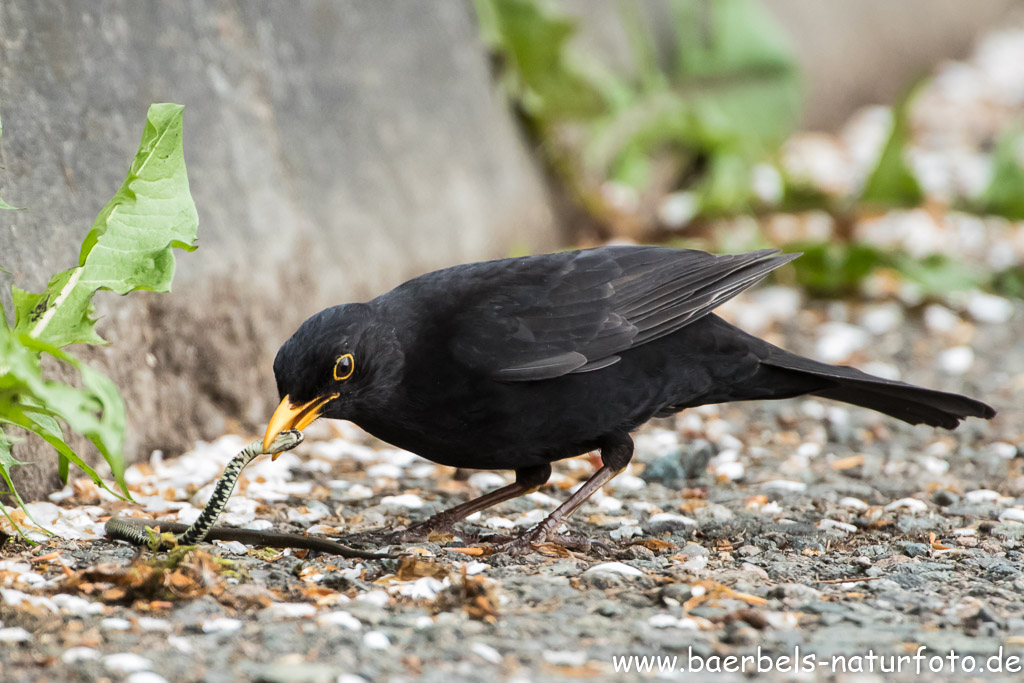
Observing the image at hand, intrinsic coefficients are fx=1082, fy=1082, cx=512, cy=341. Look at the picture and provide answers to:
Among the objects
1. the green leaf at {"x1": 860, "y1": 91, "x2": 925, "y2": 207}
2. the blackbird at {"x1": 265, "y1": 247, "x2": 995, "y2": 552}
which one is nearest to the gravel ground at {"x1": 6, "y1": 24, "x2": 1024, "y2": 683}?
the blackbird at {"x1": 265, "y1": 247, "x2": 995, "y2": 552}

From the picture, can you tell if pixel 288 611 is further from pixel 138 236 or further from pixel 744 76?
pixel 744 76

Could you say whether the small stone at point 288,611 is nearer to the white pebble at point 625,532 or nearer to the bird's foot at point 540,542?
the bird's foot at point 540,542

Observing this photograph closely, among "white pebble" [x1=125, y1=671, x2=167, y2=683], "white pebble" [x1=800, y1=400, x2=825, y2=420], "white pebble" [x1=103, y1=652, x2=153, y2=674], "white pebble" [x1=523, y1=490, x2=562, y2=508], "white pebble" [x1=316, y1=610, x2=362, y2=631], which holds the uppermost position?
"white pebble" [x1=800, y1=400, x2=825, y2=420]

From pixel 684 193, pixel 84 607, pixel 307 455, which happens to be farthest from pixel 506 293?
pixel 684 193

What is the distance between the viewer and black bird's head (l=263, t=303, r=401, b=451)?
3412 millimetres

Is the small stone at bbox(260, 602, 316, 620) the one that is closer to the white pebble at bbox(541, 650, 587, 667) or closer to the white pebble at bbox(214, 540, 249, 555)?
the white pebble at bbox(214, 540, 249, 555)

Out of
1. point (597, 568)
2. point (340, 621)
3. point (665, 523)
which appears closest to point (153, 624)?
point (340, 621)

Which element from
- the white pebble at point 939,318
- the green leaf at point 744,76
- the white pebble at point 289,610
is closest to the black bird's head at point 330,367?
the white pebble at point 289,610

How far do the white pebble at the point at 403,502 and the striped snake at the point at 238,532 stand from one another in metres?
0.81

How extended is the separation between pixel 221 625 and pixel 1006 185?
22.7 feet

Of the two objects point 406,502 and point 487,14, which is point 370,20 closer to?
point 487,14

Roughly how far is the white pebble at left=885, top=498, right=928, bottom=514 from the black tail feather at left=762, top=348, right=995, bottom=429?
37 centimetres

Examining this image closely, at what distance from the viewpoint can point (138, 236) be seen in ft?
10.8

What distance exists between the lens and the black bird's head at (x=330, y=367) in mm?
3412
